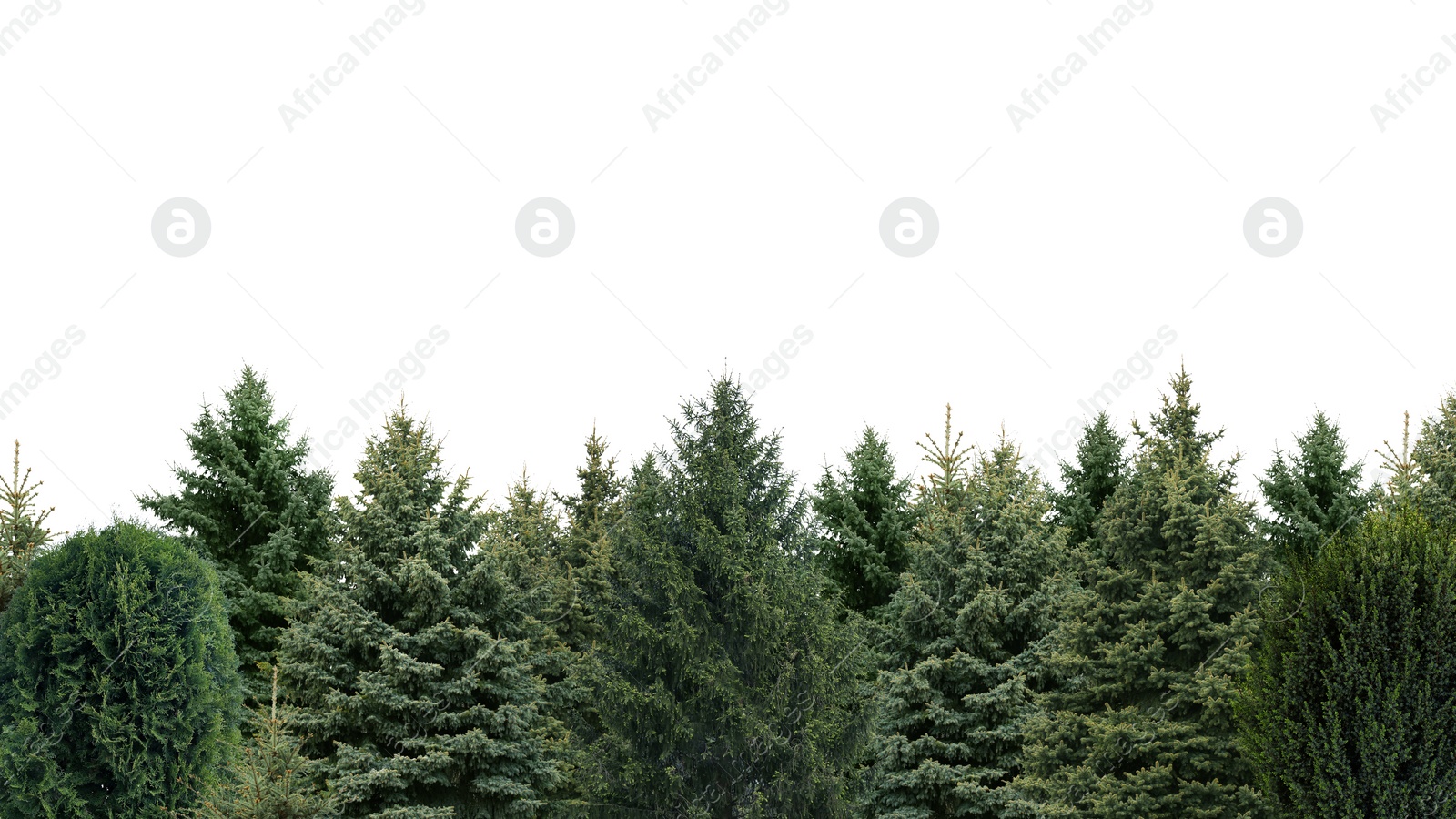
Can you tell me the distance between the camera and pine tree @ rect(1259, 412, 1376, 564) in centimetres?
3014

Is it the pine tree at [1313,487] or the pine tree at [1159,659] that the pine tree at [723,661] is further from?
the pine tree at [1313,487]

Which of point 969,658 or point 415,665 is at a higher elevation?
point 969,658

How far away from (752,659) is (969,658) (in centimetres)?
531

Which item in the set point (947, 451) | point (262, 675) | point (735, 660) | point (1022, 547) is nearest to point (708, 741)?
point (735, 660)

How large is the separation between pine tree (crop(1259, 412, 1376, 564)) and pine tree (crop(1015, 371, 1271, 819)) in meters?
13.7

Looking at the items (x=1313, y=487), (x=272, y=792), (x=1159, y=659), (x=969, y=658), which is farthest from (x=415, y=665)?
(x=1313, y=487)

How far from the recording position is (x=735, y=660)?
18422 millimetres

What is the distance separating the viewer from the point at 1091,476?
105 feet

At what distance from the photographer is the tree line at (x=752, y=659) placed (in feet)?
46.8

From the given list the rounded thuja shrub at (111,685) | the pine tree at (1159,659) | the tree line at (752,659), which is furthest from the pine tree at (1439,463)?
the rounded thuja shrub at (111,685)

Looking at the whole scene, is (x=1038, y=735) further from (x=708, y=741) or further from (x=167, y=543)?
(x=167, y=543)

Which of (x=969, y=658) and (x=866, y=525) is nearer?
(x=969, y=658)

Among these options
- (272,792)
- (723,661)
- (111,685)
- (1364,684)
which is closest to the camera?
(1364,684)

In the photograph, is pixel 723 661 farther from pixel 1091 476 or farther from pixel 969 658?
pixel 1091 476
